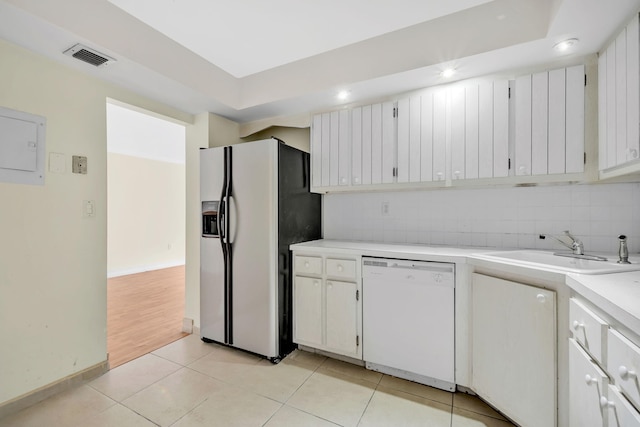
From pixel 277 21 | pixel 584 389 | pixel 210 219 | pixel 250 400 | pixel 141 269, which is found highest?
pixel 277 21

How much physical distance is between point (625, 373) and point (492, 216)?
4.97 feet

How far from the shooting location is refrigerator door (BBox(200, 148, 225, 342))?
255 centimetres

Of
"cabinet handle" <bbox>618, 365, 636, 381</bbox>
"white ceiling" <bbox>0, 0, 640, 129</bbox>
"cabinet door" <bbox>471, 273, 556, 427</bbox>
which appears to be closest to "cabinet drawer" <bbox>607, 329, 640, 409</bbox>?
"cabinet handle" <bbox>618, 365, 636, 381</bbox>

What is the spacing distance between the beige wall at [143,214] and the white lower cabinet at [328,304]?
4.54m

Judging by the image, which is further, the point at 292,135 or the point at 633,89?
the point at 292,135

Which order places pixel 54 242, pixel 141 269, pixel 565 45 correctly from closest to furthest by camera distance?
pixel 565 45 → pixel 54 242 → pixel 141 269

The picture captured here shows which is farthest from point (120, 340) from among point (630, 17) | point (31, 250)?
point (630, 17)

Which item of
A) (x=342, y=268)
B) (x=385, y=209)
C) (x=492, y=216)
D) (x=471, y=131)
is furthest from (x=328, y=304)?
(x=471, y=131)

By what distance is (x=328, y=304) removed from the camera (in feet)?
7.55

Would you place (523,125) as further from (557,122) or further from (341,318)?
(341,318)

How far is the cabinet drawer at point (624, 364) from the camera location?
835 mm

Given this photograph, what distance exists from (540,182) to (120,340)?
3.77m

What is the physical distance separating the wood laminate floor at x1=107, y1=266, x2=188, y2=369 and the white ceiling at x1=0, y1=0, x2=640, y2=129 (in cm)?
226

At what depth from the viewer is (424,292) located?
6.39 ft
